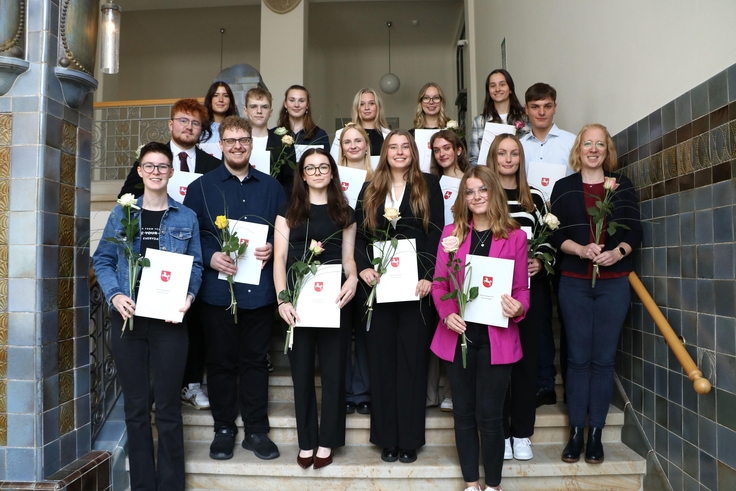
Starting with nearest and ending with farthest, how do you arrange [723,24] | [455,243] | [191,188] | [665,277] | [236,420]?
[723,24], [455,243], [665,277], [191,188], [236,420]

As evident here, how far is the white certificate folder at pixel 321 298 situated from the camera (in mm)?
2709

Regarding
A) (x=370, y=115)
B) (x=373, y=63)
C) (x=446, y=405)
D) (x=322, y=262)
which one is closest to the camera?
(x=322, y=262)

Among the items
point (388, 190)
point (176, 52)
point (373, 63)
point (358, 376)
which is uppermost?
point (176, 52)

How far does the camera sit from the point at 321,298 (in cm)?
273

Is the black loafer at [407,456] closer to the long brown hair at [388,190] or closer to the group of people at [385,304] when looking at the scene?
the group of people at [385,304]

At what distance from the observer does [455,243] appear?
254 cm

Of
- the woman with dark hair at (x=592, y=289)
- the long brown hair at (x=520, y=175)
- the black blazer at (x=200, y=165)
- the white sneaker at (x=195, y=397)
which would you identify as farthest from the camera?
the white sneaker at (x=195, y=397)

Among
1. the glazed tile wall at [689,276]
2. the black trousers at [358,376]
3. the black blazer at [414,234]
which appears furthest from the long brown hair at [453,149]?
the black trousers at [358,376]

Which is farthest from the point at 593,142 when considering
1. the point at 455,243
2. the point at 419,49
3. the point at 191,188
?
the point at 419,49

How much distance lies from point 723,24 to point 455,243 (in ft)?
4.58

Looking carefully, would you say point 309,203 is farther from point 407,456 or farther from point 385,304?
point 407,456

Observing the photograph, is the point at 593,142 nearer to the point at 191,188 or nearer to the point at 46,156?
the point at 191,188

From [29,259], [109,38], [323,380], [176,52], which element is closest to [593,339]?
[323,380]

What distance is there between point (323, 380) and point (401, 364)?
0.39 meters
